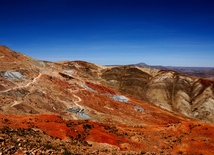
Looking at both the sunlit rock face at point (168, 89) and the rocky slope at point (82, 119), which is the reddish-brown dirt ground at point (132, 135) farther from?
the sunlit rock face at point (168, 89)

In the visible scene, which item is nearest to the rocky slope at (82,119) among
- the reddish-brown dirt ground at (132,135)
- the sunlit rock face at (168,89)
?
the reddish-brown dirt ground at (132,135)

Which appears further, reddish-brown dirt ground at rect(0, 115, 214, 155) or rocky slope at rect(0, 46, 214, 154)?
reddish-brown dirt ground at rect(0, 115, 214, 155)

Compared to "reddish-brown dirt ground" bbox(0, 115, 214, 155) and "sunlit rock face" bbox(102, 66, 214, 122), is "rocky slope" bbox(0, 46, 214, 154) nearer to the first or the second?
"reddish-brown dirt ground" bbox(0, 115, 214, 155)

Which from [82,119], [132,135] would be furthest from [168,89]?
[132,135]

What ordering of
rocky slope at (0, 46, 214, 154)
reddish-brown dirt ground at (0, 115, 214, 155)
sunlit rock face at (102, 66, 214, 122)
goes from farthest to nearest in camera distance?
sunlit rock face at (102, 66, 214, 122) < reddish-brown dirt ground at (0, 115, 214, 155) < rocky slope at (0, 46, 214, 154)

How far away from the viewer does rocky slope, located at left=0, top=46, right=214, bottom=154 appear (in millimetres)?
20516

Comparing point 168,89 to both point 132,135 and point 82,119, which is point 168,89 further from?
point 132,135

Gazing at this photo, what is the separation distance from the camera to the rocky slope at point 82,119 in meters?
20.5

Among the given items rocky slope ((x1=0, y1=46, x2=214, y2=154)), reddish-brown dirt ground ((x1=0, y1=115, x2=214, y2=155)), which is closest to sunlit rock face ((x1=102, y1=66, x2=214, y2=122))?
rocky slope ((x1=0, y1=46, x2=214, y2=154))

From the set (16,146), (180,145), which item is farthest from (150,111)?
(16,146)

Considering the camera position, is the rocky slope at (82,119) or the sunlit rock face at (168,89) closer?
the rocky slope at (82,119)

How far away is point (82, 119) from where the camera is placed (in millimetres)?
46094

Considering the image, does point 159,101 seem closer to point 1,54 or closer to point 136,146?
point 1,54

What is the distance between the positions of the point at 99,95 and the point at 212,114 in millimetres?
61329
